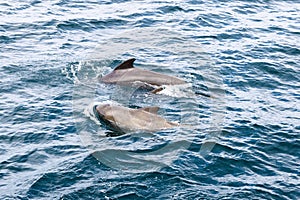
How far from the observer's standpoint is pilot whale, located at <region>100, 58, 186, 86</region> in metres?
16.6

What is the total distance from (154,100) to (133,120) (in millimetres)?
2245

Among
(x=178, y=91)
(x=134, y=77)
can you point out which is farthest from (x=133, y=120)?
(x=134, y=77)

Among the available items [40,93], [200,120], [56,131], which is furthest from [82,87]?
[200,120]

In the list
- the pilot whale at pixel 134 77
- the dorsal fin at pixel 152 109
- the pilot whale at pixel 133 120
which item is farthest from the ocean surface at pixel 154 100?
the dorsal fin at pixel 152 109

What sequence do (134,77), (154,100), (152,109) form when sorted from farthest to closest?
(134,77), (154,100), (152,109)

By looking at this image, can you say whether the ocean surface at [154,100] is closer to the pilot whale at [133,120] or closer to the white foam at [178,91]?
the white foam at [178,91]

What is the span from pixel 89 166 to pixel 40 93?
4659mm

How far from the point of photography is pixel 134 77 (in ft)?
55.4

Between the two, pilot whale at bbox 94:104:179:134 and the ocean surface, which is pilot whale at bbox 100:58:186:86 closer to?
the ocean surface

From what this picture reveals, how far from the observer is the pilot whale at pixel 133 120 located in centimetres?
1369

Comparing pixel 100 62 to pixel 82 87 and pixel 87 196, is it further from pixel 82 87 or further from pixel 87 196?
pixel 87 196

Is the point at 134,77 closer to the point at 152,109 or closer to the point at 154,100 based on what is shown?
the point at 154,100

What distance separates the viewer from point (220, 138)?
13836 mm

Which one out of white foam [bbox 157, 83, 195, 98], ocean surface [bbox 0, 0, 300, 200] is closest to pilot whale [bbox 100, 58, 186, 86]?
white foam [bbox 157, 83, 195, 98]
